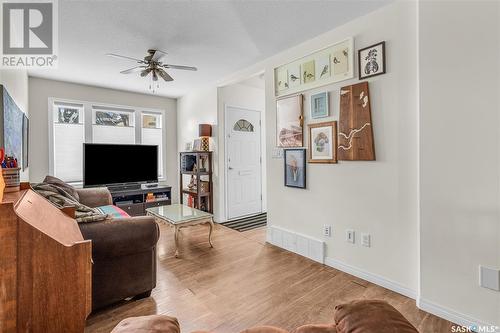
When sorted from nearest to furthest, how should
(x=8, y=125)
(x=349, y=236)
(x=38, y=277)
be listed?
(x=38, y=277)
(x=8, y=125)
(x=349, y=236)

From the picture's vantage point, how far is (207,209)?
462 centimetres

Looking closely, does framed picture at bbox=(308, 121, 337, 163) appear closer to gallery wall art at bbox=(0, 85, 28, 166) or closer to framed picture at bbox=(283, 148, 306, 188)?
framed picture at bbox=(283, 148, 306, 188)


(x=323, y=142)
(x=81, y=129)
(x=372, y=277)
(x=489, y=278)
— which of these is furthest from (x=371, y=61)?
(x=81, y=129)

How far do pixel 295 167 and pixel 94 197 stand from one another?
9.69 feet

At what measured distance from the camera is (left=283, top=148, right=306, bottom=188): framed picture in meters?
2.94

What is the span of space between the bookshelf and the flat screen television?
0.64m

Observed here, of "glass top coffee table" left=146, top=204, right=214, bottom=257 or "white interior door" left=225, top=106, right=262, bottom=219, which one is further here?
"white interior door" left=225, top=106, right=262, bottom=219

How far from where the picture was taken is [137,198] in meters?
4.59

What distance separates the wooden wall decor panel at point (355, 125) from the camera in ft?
7.61

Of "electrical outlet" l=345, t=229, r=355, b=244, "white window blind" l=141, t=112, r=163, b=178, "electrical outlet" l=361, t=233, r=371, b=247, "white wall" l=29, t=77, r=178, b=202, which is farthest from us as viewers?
"white window blind" l=141, t=112, r=163, b=178

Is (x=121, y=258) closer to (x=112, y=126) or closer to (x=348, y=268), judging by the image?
(x=348, y=268)

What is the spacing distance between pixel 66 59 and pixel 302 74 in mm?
3069

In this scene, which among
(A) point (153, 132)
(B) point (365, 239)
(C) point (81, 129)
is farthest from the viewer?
(A) point (153, 132)

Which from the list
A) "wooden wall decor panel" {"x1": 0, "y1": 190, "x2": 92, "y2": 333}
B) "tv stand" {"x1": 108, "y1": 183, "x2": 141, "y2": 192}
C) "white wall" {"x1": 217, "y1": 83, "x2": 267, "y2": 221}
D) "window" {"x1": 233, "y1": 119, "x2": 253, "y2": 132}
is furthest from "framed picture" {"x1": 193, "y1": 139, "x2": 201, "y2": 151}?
"wooden wall decor panel" {"x1": 0, "y1": 190, "x2": 92, "y2": 333}
